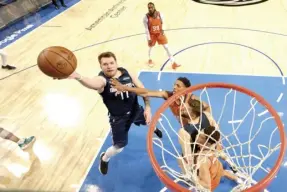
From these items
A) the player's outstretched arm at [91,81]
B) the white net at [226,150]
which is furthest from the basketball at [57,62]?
the white net at [226,150]

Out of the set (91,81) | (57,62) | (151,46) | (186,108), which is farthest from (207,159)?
(151,46)

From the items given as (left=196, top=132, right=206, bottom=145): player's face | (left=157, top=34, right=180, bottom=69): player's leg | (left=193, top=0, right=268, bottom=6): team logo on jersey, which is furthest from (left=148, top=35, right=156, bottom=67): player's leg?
(left=193, top=0, right=268, bottom=6): team logo on jersey

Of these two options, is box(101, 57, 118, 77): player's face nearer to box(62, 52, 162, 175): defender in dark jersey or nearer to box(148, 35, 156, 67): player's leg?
box(62, 52, 162, 175): defender in dark jersey

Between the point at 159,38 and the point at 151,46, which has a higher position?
the point at 159,38

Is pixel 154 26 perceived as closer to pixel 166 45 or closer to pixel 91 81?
pixel 166 45

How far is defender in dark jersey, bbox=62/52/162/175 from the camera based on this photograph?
11.9 ft

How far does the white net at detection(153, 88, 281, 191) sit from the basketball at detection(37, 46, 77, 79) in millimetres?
1288

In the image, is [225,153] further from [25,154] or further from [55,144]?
[25,154]

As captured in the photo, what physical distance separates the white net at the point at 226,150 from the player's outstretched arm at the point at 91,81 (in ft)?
2.96

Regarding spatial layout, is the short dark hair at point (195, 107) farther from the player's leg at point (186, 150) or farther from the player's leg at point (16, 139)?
the player's leg at point (16, 139)

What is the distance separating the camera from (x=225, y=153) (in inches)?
151

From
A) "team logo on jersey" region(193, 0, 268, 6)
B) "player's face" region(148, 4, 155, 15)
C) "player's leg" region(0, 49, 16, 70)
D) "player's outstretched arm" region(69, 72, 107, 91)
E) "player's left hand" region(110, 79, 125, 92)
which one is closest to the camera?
"player's outstretched arm" region(69, 72, 107, 91)

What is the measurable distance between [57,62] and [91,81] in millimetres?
397

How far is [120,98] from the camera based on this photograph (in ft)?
12.5
